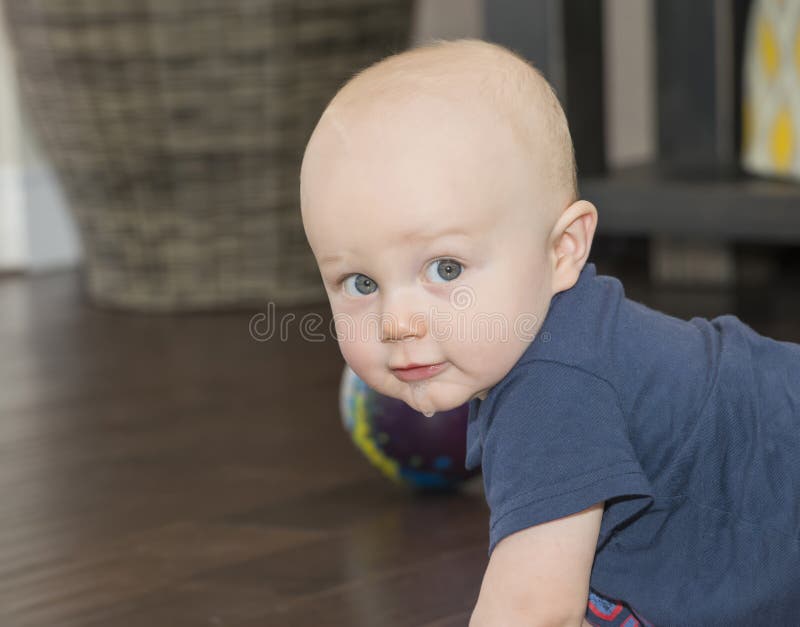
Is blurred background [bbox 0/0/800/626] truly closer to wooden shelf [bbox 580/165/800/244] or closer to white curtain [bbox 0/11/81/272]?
wooden shelf [bbox 580/165/800/244]

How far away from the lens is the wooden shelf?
1.75 m

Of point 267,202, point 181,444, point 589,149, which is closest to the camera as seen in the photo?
point 181,444

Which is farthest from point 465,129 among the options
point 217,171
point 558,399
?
point 217,171

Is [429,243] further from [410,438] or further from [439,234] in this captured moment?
[410,438]

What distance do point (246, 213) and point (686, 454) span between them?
1516 mm

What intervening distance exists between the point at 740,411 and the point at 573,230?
0.15 metres

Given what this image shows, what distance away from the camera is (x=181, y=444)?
144cm

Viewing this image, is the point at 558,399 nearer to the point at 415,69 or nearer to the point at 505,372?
the point at 505,372

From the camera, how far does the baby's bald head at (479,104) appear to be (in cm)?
73

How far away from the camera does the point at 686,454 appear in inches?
30.7

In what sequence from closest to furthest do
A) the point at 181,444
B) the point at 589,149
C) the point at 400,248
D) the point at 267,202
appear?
the point at 400,248, the point at 181,444, the point at 589,149, the point at 267,202

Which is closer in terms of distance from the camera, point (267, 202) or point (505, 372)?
point (505, 372)

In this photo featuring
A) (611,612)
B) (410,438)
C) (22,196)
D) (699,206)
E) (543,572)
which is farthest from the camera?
(22,196)

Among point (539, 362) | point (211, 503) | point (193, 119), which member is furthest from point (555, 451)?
point (193, 119)
